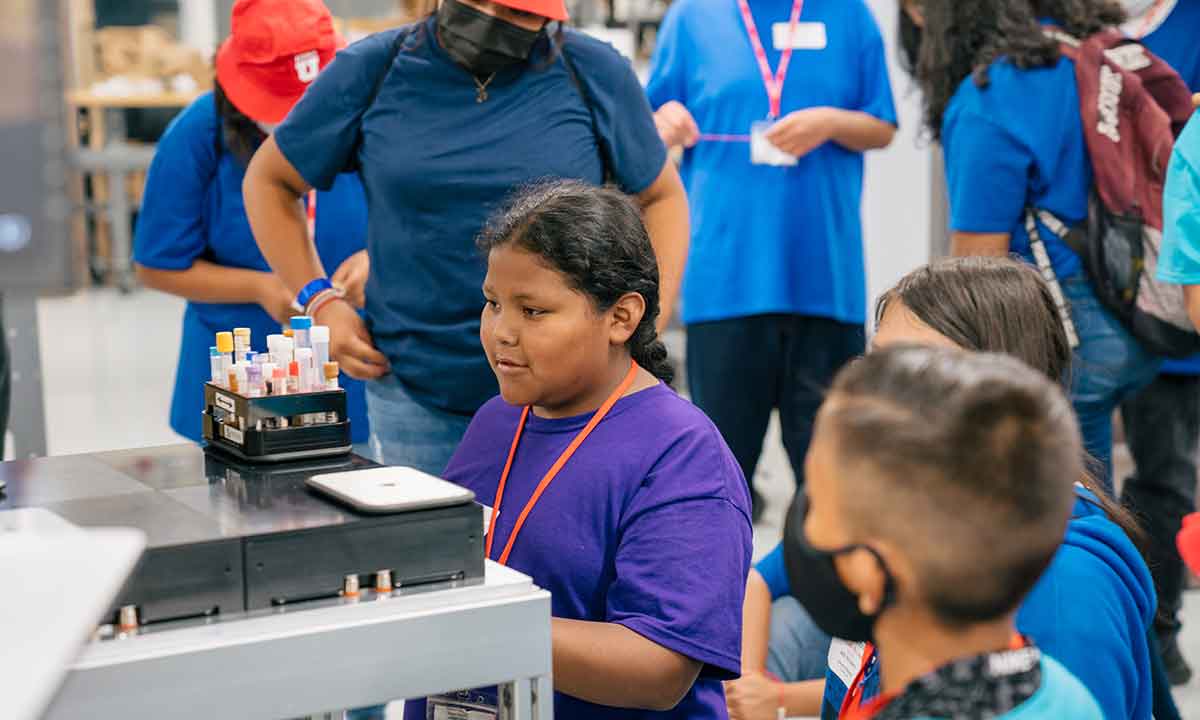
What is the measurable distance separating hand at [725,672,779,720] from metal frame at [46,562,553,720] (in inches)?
36.0

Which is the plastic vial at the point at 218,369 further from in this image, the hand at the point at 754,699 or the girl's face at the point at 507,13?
the hand at the point at 754,699

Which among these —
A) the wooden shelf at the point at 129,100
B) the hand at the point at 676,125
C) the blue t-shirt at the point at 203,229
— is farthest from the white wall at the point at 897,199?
the wooden shelf at the point at 129,100

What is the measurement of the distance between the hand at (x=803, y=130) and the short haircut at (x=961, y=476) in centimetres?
217

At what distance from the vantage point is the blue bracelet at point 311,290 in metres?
2.40

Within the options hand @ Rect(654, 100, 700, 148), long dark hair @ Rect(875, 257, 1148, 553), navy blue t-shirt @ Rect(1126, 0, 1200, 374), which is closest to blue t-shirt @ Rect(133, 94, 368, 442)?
hand @ Rect(654, 100, 700, 148)

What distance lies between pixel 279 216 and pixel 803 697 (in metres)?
1.11

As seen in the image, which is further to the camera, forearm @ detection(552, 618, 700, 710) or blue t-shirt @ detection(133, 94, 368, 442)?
blue t-shirt @ detection(133, 94, 368, 442)

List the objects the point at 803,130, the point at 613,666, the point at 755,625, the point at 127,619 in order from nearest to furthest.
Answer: the point at 127,619 < the point at 613,666 < the point at 755,625 < the point at 803,130

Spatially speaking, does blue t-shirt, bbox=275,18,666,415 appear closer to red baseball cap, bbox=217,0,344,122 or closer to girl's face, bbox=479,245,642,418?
red baseball cap, bbox=217,0,344,122

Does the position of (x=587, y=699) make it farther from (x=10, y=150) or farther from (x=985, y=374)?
(x=10, y=150)

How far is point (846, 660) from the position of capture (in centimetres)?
160

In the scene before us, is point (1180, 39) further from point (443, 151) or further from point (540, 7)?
point (443, 151)

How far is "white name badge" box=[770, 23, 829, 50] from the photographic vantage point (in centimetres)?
324

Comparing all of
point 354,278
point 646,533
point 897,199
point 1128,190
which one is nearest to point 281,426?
point 646,533
